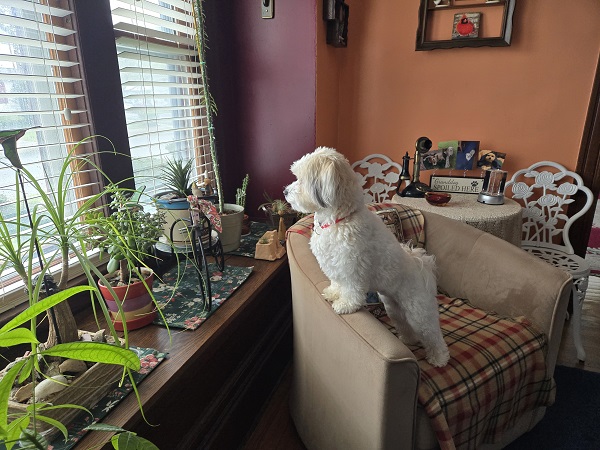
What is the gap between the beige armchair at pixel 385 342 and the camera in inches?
37.1

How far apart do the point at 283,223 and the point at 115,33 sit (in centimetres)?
100

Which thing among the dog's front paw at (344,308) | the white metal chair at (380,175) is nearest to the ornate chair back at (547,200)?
the white metal chair at (380,175)

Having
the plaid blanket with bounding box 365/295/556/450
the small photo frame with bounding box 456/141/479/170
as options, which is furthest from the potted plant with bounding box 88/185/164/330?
the small photo frame with bounding box 456/141/479/170

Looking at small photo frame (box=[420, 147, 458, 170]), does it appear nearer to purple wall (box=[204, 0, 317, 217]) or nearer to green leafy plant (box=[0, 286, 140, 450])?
purple wall (box=[204, 0, 317, 217])

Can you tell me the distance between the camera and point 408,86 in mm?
2307

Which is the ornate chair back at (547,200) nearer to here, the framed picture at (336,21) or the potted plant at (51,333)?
the framed picture at (336,21)

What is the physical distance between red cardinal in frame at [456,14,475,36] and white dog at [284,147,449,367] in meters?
1.52

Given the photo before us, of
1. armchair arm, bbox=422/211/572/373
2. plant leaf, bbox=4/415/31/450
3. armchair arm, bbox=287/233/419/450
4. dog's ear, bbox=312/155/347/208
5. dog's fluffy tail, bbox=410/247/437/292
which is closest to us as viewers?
plant leaf, bbox=4/415/31/450

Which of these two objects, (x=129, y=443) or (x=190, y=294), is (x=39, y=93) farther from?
(x=129, y=443)

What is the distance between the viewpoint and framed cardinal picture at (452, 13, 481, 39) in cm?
206

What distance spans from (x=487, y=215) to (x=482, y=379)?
0.96m

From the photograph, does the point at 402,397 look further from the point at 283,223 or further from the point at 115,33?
the point at 115,33

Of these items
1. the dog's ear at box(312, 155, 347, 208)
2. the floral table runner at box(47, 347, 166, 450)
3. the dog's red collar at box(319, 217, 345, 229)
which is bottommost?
the floral table runner at box(47, 347, 166, 450)

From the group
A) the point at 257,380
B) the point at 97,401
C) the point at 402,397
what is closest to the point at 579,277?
the point at 402,397
